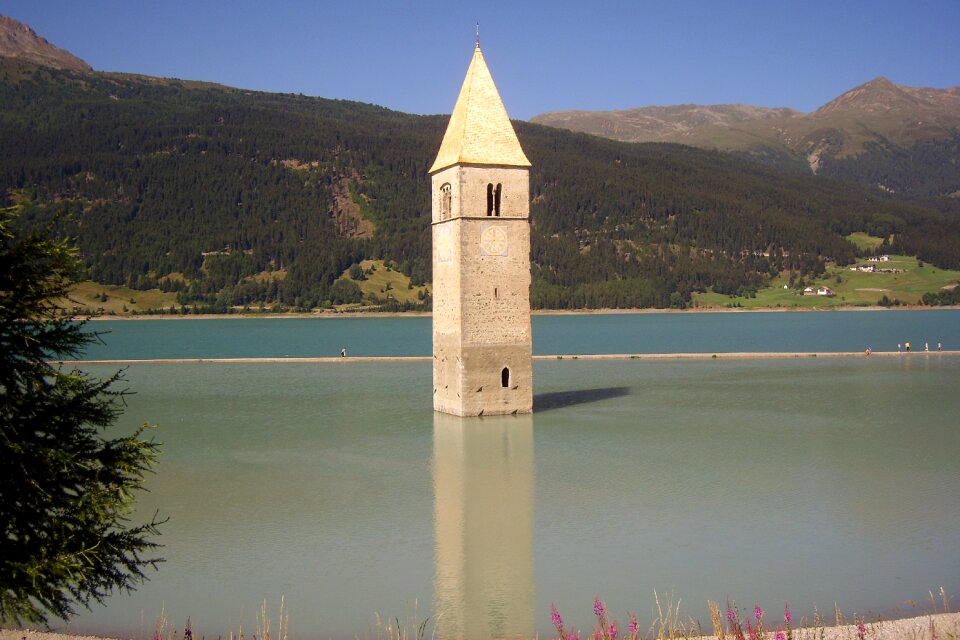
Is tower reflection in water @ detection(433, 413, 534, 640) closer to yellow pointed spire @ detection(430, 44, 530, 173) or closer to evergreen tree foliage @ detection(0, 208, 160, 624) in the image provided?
evergreen tree foliage @ detection(0, 208, 160, 624)

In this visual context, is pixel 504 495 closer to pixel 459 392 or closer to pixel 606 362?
pixel 459 392

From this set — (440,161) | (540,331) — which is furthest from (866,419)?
(540,331)

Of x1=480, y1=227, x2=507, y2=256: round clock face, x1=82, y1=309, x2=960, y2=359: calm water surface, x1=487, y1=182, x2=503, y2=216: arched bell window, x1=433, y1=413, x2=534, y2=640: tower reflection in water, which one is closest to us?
x1=433, y1=413, x2=534, y2=640: tower reflection in water

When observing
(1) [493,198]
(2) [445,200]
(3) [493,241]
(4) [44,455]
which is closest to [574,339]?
(2) [445,200]

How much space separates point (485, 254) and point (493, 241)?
50cm

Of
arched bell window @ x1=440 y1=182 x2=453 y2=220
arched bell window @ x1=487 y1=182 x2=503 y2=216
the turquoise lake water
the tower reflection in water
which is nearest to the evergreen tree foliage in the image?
the turquoise lake water

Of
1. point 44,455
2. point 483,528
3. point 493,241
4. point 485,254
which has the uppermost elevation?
point 493,241

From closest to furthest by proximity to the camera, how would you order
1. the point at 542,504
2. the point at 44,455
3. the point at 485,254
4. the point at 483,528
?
the point at 44,455 < the point at 483,528 < the point at 542,504 < the point at 485,254

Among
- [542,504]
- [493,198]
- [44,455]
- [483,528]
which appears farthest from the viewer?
[493,198]

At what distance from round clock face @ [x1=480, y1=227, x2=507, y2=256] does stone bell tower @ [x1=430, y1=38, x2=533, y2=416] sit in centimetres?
3

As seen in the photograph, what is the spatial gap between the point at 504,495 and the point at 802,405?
71.0ft

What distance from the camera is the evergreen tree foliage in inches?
434

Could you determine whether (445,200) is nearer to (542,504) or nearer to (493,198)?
(493,198)

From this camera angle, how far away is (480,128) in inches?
1436
